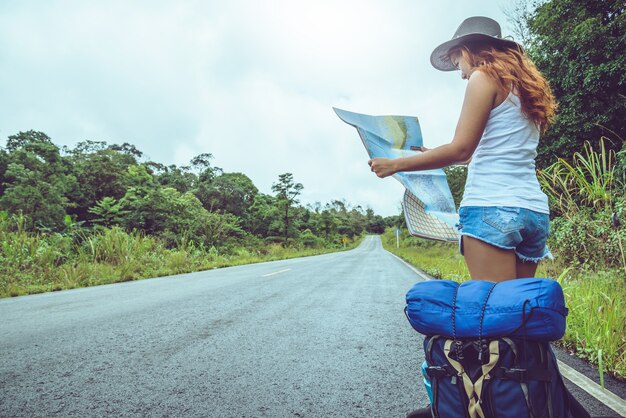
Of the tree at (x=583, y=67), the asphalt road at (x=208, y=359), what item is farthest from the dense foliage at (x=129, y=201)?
the tree at (x=583, y=67)

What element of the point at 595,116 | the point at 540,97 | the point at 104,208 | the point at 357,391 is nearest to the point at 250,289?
the point at 357,391

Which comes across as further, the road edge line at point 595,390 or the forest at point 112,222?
the forest at point 112,222

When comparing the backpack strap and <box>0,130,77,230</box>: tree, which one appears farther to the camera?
<box>0,130,77,230</box>: tree

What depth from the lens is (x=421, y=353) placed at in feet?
10.1

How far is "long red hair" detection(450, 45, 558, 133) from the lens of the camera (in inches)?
55.6

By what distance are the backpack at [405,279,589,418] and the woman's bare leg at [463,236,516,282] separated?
125 mm

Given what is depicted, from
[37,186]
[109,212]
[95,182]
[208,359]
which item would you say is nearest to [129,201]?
[109,212]

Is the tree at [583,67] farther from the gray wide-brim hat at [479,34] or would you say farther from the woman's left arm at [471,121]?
the woman's left arm at [471,121]

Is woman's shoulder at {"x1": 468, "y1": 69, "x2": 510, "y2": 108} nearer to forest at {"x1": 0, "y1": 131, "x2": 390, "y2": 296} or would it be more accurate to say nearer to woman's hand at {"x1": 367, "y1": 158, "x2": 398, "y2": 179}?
woman's hand at {"x1": 367, "y1": 158, "x2": 398, "y2": 179}

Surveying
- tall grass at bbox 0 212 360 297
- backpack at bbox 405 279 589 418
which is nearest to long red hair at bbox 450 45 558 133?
backpack at bbox 405 279 589 418

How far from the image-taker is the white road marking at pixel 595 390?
1979 mm

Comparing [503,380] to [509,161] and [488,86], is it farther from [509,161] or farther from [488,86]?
[488,86]

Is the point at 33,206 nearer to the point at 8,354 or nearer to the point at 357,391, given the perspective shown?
the point at 8,354

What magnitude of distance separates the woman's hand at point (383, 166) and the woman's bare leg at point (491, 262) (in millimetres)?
403
